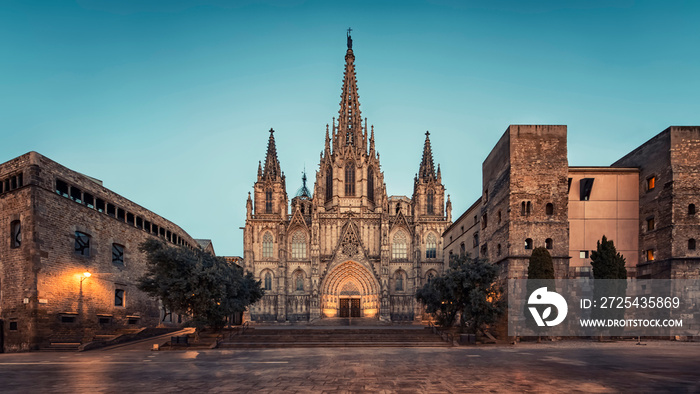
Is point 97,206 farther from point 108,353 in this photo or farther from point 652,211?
point 652,211

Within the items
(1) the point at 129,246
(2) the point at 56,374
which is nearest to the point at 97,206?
(1) the point at 129,246

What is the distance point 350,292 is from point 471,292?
32.2 meters

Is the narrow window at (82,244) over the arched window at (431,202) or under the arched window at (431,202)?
under

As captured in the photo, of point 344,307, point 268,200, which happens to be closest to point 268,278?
point 344,307

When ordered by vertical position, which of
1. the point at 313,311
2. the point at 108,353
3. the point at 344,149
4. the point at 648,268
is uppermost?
the point at 344,149

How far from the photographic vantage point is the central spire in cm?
6185

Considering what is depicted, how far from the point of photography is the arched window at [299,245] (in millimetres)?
56625

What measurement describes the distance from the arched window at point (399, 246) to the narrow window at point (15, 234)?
4006 cm

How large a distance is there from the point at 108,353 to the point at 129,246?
12223 millimetres

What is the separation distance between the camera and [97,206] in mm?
30094

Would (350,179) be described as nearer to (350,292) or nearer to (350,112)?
(350,112)

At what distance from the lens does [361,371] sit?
15.1 metres

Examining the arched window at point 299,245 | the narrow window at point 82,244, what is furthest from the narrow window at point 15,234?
the arched window at point 299,245

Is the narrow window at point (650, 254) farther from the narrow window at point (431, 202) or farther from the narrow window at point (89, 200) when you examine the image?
the narrow window at point (89, 200)
